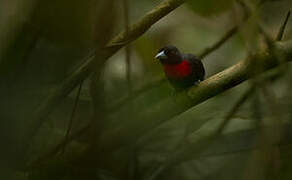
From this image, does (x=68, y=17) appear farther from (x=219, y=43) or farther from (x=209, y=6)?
(x=219, y=43)

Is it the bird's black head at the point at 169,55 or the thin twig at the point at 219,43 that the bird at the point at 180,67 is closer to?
the bird's black head at the point at 169,55

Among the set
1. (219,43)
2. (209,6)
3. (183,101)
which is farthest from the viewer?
(219,43)

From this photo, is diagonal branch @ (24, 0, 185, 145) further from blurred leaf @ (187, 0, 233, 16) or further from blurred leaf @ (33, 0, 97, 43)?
blurred leaf @ (33, 0, 97, 43)

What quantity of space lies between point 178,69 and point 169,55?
0.30 metres

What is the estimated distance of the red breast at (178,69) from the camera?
4.16m

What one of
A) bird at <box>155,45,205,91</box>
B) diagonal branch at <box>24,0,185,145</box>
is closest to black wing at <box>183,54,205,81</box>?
bird at <box>155,45,205,91</box>

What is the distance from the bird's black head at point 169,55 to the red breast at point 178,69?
4 centimetres

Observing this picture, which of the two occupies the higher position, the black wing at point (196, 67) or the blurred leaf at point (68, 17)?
the blurred leaf at point (68, 17)

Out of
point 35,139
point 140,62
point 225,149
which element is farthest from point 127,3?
point 225,149

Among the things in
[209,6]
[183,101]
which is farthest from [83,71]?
[209,6]

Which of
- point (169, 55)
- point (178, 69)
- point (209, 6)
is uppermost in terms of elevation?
point (209, 6)

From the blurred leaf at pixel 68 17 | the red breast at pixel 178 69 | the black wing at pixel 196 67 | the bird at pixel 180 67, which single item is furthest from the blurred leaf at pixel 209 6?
the red breast at pixel 178 69

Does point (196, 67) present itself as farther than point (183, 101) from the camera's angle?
Yes

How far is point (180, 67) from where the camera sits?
433cm
